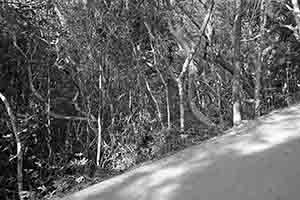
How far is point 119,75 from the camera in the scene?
5.05 metres

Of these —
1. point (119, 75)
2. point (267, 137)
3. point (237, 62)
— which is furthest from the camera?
point (119, 75)

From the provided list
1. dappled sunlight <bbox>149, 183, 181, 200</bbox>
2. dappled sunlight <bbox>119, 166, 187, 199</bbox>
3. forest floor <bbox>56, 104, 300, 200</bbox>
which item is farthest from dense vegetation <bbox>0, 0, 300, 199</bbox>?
dappled sunlight <bbox>149, 183, 181, 200</bbox>

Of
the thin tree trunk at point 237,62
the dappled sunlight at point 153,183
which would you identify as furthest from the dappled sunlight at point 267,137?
the thin tree trunk at point 237,62

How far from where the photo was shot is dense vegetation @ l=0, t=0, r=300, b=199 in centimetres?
455

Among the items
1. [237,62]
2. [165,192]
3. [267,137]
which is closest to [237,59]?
[237,62]

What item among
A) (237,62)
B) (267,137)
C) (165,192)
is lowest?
(165,192)

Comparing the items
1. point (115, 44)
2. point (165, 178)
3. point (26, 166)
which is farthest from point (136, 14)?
point (165, 178)

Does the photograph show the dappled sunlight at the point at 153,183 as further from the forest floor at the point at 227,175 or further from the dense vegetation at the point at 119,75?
the dense vegetation at the point at 119,75

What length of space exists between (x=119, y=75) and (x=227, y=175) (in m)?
3.93

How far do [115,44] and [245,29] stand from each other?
2.45 meters

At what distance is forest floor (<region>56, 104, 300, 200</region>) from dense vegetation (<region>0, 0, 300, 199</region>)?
101 inches

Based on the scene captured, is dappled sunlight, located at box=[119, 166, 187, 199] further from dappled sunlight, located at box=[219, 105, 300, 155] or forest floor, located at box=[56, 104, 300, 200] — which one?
dappled sunlight, located at box=[219, 105, 300, 155]

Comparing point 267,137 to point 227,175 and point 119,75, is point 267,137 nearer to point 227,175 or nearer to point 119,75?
point 227,175

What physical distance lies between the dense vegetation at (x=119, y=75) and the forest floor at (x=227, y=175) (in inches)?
101
